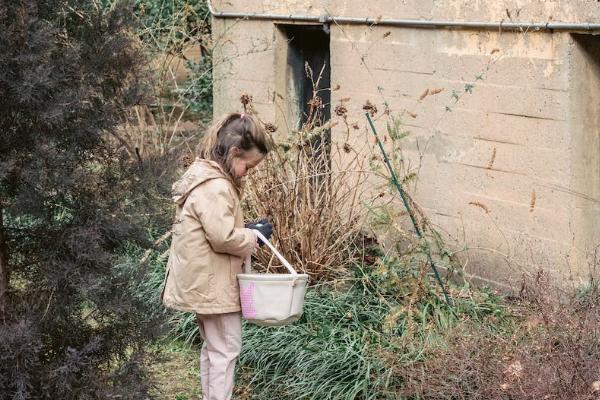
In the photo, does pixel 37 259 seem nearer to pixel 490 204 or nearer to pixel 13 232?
pixel 13 232

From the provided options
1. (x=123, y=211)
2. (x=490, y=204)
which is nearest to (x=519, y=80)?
(x=490, y=204)

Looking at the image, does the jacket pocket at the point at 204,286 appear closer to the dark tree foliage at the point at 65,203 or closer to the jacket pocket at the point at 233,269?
the jacket pocket at the point at 233,269

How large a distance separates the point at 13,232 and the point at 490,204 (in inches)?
129

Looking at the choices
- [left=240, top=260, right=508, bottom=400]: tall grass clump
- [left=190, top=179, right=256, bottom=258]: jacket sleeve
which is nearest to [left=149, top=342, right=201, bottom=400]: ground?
[left=240, top=260, right=508, bottom=400]: tall grass clump

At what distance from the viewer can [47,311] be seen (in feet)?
14.4

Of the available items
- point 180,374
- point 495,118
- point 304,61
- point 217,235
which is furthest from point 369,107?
point 304,61

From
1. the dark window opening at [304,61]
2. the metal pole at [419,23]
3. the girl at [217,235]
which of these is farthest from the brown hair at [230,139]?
the dark window opening at [304,61]

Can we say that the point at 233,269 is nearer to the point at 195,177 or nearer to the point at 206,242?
the point at 206,242

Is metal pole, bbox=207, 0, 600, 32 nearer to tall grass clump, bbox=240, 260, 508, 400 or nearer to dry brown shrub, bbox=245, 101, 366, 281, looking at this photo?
dry brown shrub, bbox=245, 101, 366, 281

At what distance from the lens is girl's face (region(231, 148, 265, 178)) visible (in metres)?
4.80

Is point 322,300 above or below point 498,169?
below

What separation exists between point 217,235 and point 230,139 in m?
0.47

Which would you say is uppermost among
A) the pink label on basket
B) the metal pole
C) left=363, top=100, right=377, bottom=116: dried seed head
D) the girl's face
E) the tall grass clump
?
the metal pole

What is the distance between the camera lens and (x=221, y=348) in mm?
4953
